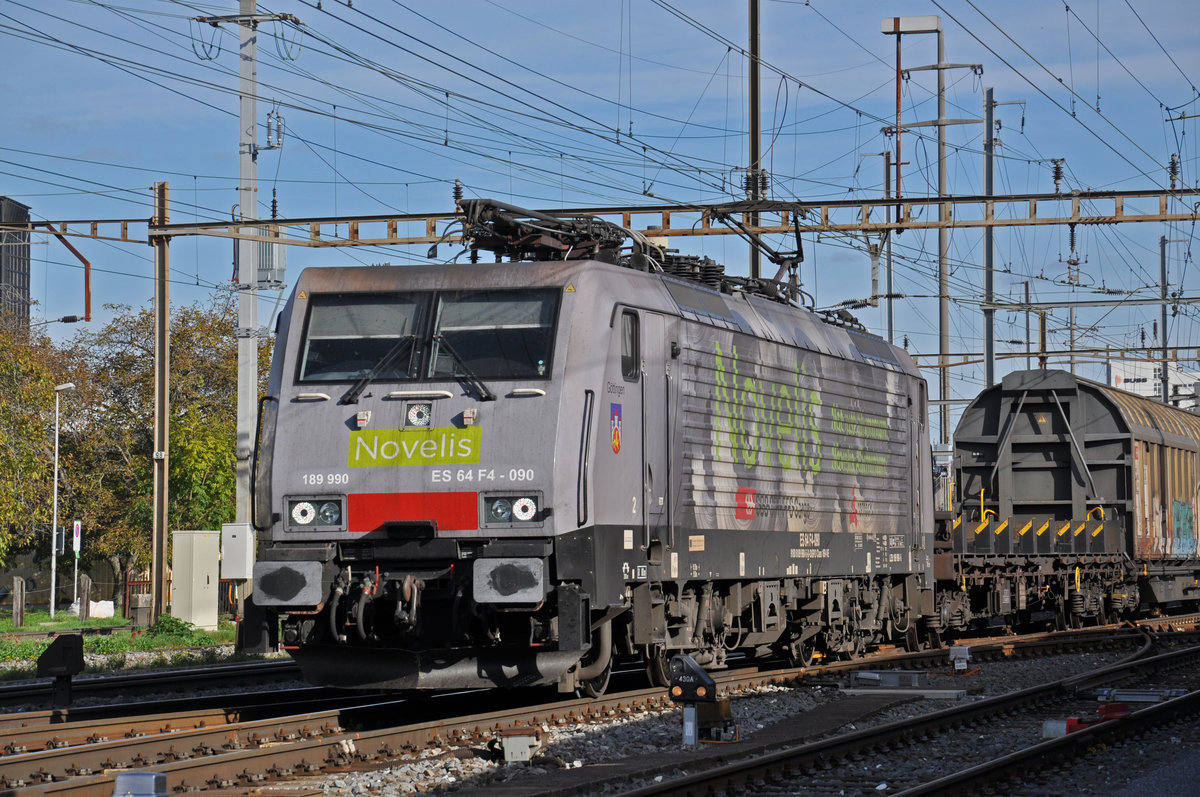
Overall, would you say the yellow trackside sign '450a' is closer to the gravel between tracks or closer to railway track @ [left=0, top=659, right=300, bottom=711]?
the gravel between tracks

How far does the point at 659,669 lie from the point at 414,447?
400 centimetres

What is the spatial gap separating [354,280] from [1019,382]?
53.1 feet

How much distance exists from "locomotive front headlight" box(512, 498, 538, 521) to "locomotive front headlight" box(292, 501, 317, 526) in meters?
1.69

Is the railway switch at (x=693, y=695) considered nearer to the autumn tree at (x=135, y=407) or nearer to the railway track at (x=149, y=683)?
→ the railway track at (x=149, y=683)

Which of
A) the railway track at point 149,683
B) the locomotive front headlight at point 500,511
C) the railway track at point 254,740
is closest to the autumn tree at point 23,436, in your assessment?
the railway track at point 149,683

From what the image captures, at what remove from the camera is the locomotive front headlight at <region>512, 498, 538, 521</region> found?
39.2 ft

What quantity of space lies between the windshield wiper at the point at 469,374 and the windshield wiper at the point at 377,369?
0.82ft

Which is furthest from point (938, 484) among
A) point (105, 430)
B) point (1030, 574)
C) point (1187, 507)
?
point (105, 430)

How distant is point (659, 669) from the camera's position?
586 inches

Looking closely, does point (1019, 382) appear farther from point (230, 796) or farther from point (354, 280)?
point (230, 796)

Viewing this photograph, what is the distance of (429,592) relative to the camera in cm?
1212

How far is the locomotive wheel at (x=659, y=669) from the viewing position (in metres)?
14.8

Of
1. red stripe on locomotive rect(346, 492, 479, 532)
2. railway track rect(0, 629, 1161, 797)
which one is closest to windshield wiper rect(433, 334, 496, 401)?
red stripe on locomotive rect(346, 492, 479, 532)

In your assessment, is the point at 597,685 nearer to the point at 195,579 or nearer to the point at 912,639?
the point at 912,639
